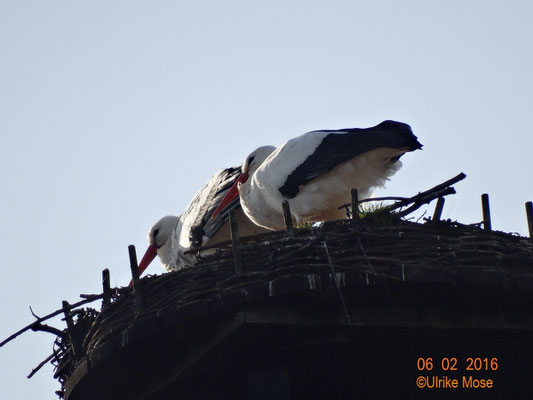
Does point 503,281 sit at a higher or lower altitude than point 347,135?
lower

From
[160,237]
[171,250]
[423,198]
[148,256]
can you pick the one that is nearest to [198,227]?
[171,250]

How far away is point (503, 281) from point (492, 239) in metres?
0.68

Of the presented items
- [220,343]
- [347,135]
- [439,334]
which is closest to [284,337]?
[220,343]

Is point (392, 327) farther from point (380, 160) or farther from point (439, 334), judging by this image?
point (380, 160)

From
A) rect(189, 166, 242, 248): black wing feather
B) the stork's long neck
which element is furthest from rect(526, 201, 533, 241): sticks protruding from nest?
the stork's long neck

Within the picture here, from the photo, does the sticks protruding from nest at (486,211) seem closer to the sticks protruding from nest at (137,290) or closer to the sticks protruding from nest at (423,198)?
the sticks protruding from nest at (423,198)

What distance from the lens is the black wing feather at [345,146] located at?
9.55 metres

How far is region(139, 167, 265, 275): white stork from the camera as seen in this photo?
35.0ft

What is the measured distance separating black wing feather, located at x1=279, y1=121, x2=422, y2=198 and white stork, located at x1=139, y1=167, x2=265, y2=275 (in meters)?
1.03

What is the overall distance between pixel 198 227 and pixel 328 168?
1.62 metres

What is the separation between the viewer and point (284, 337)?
24.7 ft

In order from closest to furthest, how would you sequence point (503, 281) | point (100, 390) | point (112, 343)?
point (503, 281) → point (112, 343) → point (100, 390)

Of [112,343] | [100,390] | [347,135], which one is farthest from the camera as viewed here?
[347,135]

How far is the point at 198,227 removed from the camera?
35.5 feet
